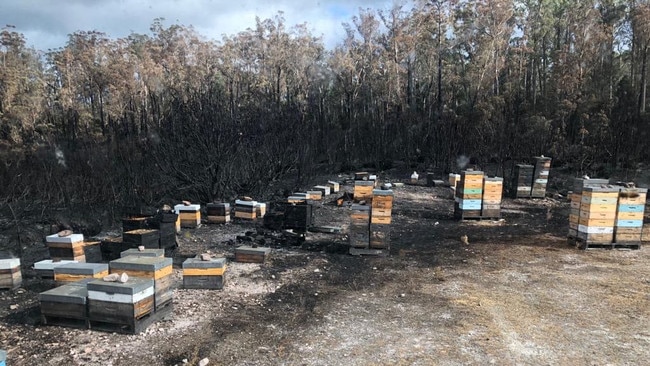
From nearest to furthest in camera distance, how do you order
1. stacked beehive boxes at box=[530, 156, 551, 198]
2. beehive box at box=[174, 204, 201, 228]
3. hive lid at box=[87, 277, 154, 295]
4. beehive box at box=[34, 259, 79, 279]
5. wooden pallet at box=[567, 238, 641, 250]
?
hive lid at box=[87, 277, 154, 295] < beehive box at box=[34, 259, 79, 279] < wooden pallet at box=[567, 238, 641, 250] < beehive box at box=[174, 204, 201, 228] < stacked beehive boxes at box=[530, 156, 551, 198]

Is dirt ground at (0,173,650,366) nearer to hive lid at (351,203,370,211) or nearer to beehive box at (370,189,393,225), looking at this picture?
beehive box at (370,189,393,225)

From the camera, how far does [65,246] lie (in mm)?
7215

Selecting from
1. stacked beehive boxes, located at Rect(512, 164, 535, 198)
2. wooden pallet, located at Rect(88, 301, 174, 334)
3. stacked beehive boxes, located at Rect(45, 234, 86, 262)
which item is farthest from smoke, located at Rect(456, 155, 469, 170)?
wooden pallet, located at Rect(88, 301, 174, 334)

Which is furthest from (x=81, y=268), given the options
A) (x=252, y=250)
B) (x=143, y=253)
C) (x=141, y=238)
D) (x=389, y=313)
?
(x=389, y=313)

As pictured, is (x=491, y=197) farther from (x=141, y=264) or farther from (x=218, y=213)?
(x=141, y=264)

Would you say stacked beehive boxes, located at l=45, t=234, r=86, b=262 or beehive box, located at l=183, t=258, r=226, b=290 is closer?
beehive box, located at l=183, t=258, r=226, b=290

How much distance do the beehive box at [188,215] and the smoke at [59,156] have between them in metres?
8.26

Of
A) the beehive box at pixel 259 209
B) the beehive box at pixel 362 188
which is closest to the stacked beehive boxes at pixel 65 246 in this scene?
the beehive box at pixel 259 209

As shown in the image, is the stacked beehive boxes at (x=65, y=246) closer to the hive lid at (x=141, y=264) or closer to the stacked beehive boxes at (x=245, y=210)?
the hive lid at (x=141, y=264)

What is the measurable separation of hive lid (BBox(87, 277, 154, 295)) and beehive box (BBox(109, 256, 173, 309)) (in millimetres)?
217

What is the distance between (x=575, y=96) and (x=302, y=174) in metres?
15.4

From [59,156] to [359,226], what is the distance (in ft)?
50.5

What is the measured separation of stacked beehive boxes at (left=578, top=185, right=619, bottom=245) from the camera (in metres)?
8.95

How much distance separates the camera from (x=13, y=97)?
34438 millimetres
